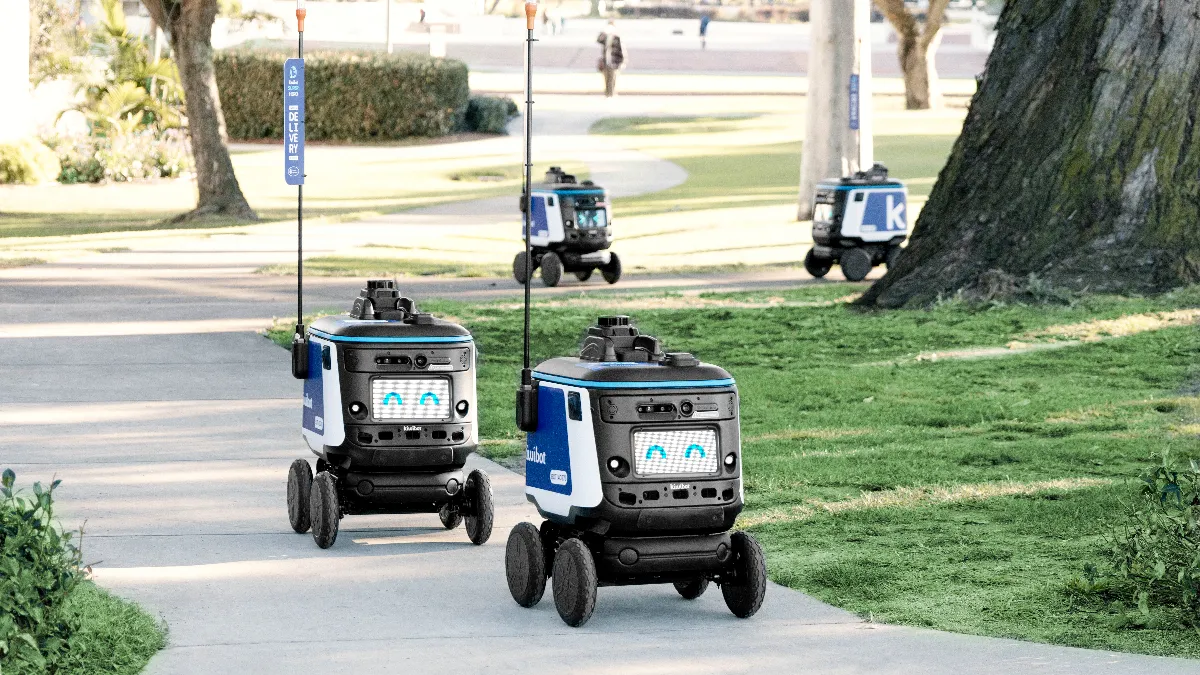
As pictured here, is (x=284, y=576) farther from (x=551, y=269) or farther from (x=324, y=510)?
(x=551, y=269)

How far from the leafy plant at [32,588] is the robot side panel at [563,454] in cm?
178

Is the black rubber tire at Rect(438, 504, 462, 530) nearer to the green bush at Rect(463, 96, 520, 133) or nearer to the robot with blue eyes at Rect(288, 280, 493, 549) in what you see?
the robot with blue eyes at Rect(288, 280, 493, 549)

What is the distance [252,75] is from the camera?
4938 cm

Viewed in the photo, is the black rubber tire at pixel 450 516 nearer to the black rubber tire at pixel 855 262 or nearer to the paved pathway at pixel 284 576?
the paved pathway at pixel 284 576

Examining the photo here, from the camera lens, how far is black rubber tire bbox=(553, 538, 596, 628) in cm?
647

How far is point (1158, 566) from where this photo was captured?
6586mm

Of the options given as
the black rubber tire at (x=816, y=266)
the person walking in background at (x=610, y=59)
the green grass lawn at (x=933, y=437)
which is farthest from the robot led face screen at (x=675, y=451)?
the person walking in background at (x=610, y=59)

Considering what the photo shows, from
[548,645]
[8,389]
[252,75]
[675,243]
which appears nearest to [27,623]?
[548,645]

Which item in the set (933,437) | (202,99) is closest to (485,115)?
(202,99)

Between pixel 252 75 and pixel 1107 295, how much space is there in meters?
36.9

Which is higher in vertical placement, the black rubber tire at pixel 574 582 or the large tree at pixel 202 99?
the large tree at pixel 202 99

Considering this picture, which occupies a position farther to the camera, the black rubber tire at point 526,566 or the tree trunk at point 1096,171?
the tree trunk at point 1096,171

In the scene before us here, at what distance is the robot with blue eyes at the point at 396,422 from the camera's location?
781 cm

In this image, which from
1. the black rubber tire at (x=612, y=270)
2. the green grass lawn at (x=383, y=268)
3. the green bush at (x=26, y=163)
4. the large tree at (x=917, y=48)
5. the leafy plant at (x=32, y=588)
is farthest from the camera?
the large tree at (x=917, y=48)
